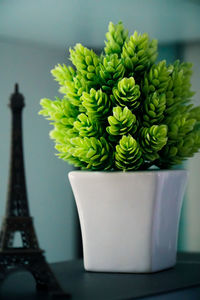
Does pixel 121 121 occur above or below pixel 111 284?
above

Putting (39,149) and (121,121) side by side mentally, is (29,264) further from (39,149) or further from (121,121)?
(39,149)

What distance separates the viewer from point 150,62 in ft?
2.33

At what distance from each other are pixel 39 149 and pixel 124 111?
0.62m

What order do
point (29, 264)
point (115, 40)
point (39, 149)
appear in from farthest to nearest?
point (39, 149), point (115, 40), point (29, 264)

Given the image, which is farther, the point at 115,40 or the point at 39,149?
the point at 39,149

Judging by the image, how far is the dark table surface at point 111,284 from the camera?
22.0 inches

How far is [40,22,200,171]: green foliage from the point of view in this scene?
2.15 feet

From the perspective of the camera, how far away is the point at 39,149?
122cm

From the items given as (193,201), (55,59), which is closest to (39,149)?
(55,59)

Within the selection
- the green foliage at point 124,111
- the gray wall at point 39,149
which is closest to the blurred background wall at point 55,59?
the gray wall at point 39,149

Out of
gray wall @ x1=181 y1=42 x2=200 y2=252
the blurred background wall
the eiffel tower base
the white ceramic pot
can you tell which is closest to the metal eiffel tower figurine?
the eiffel tower base

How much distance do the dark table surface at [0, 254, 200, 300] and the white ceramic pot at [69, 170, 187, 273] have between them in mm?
22

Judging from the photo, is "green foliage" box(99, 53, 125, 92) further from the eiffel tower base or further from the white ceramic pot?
the eiffel tower base

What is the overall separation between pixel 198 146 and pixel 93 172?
0.18 m
